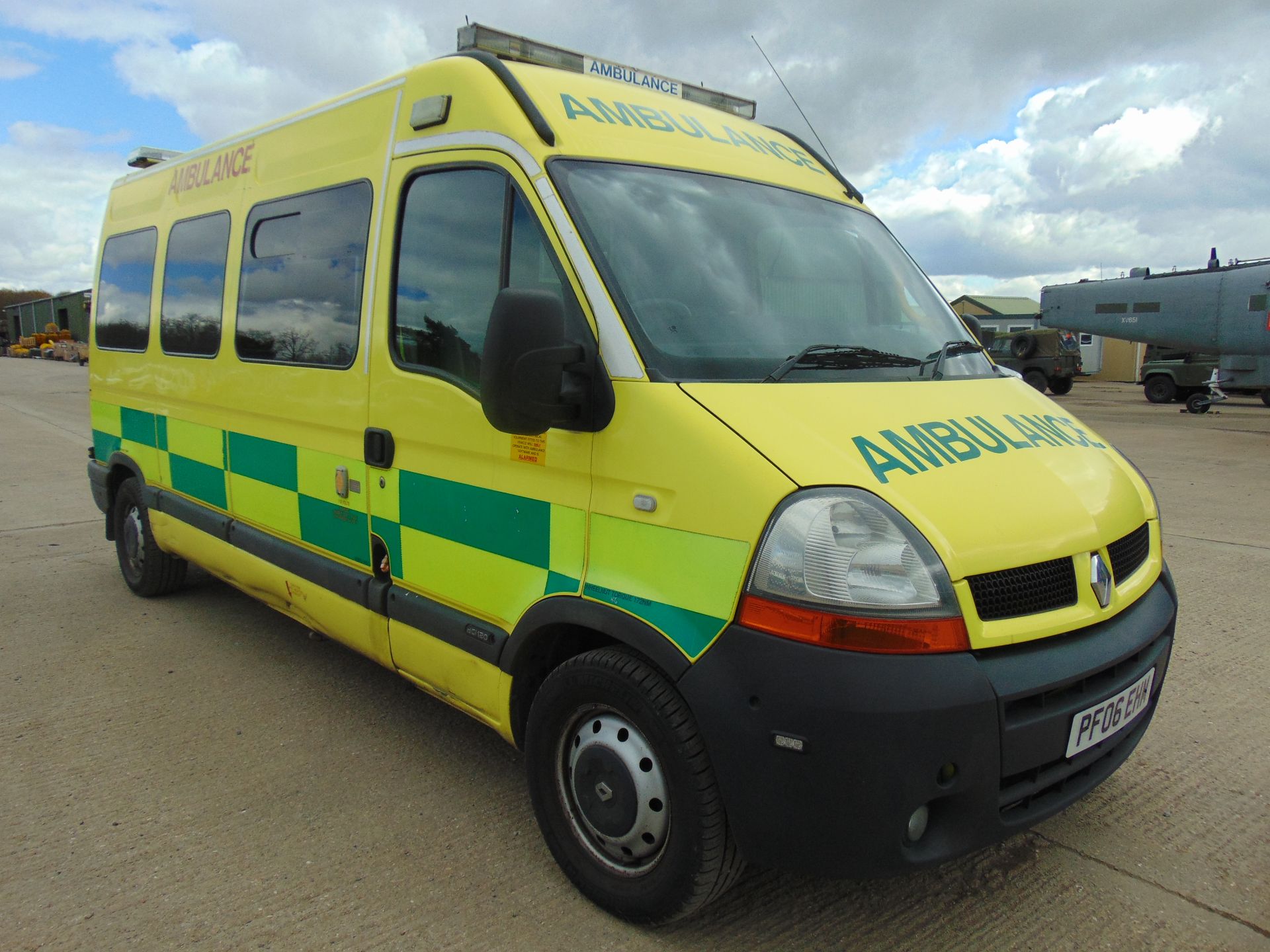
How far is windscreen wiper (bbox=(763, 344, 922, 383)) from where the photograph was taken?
2.49 metres

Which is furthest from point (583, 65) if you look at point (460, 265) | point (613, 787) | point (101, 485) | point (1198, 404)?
point (1198, 404)

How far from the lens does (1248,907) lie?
2.54 m

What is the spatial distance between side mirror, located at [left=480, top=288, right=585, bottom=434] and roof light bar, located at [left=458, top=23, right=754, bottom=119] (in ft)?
4.37

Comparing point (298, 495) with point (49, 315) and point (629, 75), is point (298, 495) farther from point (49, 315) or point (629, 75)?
point (49, 315)

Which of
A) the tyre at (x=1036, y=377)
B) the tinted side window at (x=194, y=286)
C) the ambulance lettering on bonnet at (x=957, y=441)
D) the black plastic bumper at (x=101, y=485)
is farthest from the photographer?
the tyre at (x=1036, y=377)

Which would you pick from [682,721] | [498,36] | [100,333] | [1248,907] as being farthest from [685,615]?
[100,333]

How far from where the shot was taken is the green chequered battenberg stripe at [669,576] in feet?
6.88

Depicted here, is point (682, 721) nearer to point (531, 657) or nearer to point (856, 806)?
point (856, 806)

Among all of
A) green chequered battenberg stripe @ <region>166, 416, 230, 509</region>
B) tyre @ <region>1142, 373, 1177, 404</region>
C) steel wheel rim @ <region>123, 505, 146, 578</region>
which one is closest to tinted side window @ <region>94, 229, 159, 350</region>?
green chequered battenberg stripe @ <region>166, 416, 230, 509</region>

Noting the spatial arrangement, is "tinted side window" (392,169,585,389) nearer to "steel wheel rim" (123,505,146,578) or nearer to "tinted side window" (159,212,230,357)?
"tinted side window" (159,212,230,357)

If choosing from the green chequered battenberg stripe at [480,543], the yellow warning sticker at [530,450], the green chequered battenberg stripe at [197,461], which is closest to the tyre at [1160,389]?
the green chequered battenberg stripe at [197,461]

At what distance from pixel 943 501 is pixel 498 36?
2212 mm

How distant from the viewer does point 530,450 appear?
8.46ft

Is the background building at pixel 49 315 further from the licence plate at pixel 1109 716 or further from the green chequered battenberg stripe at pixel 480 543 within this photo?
the licence plate at pixel 1109 716
